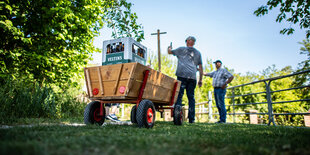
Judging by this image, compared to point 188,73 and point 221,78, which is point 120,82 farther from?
point 221,78

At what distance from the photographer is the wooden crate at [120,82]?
9.40ft

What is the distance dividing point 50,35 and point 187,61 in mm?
4006

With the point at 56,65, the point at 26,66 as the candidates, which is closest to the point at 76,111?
the point at 56,65

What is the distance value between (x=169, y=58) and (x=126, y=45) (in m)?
14.8

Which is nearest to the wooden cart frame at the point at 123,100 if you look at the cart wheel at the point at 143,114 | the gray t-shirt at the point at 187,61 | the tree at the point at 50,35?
the cart wheel at the point at 143,114

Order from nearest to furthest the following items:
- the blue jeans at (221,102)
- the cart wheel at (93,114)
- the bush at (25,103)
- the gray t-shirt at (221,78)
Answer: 1. the cart wheel at (93,114)
2. the bush at (25,103)
3. the blue jeans at (221,102)
4. the gray t-shirt at (221,78)

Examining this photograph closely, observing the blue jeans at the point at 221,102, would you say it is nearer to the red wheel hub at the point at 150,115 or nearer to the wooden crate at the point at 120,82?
the wooden crate at the point at 120,82

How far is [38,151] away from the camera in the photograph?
41.1 inches

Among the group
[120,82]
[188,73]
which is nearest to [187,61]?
[188,73]

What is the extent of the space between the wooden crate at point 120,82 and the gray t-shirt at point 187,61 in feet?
3.96

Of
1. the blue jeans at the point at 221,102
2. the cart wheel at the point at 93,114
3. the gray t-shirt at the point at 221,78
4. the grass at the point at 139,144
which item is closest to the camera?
the grass at the point at 139,144

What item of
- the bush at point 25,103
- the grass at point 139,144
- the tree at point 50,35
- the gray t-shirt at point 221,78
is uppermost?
the tree at point 50,35

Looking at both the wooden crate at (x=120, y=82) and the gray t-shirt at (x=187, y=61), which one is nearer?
the wooden crate at (x=120, y=82)

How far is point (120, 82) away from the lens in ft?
9.69
